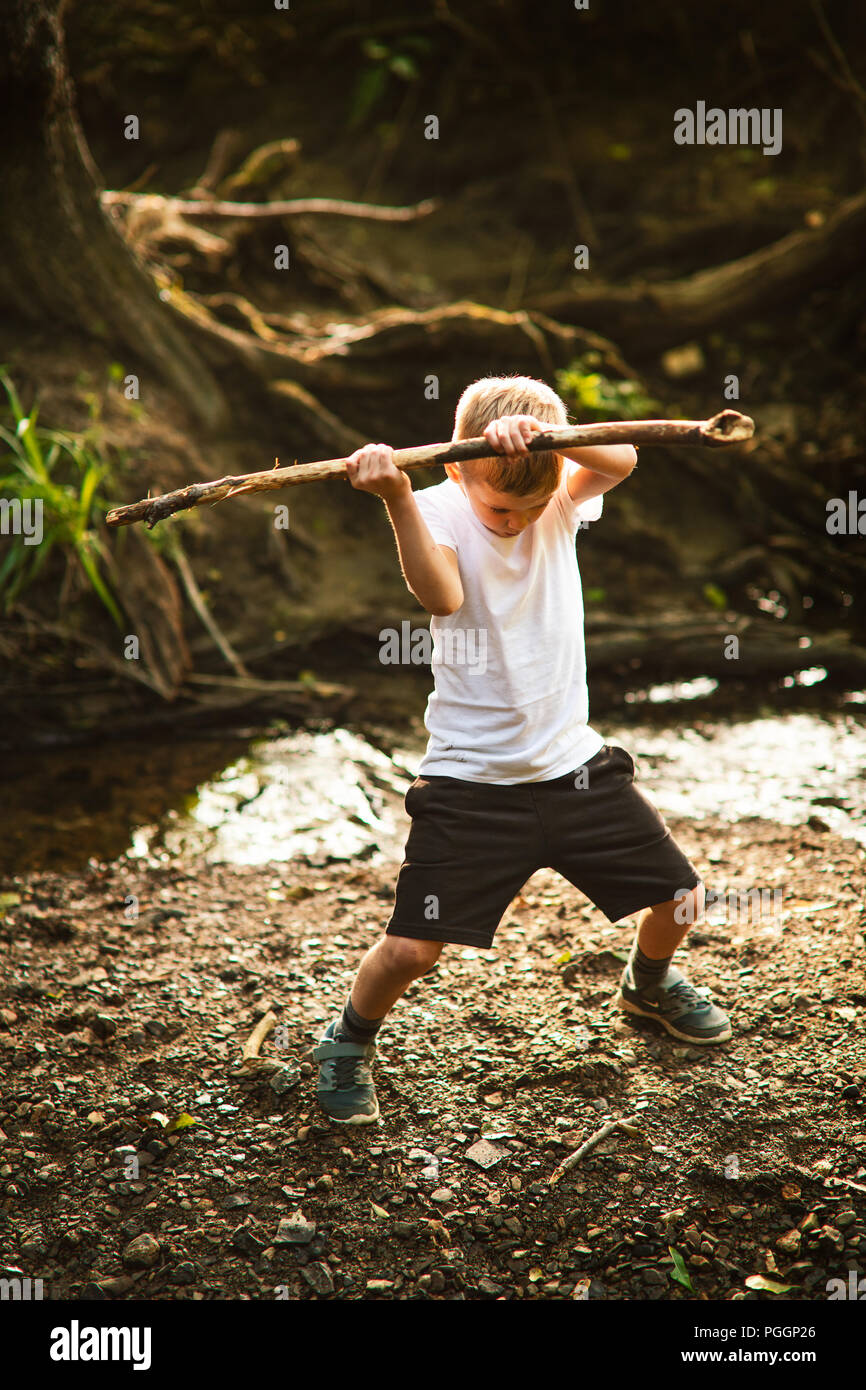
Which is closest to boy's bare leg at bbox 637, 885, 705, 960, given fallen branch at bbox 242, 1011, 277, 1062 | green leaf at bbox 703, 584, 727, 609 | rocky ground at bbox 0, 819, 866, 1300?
rocky ground at bbox 0, 819, 866, 1300

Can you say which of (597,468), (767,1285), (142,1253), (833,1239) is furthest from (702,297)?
(142,1253)

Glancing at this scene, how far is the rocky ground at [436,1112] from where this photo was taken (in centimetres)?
213

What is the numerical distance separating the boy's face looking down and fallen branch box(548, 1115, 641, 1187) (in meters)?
1.40

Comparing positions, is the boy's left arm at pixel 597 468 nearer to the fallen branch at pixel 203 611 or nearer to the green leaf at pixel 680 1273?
the green leaf at pixel 680 1273

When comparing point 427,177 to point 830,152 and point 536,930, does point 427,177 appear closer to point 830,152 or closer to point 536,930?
point 830,152

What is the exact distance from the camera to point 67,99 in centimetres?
500

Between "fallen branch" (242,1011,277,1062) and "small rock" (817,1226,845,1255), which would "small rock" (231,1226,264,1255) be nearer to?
"fallen branch" (242,1011,277,1062)

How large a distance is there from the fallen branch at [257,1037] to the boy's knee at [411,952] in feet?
1.99

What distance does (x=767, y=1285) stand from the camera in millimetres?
2041

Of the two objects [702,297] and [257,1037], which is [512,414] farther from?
[702,297]

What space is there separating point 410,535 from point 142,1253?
1.59m

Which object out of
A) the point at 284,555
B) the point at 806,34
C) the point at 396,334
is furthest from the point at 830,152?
the point at 284,555

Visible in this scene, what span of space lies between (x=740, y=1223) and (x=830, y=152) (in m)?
8.37

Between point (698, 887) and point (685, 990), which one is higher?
point (698, 887)
